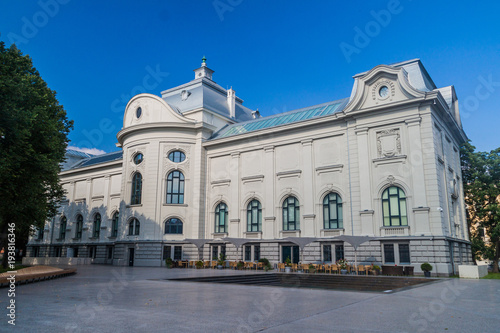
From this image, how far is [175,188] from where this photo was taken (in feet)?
135

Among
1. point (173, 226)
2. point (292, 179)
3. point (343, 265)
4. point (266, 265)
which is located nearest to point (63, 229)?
point (173, 226)

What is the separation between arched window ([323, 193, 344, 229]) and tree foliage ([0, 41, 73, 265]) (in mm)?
20948

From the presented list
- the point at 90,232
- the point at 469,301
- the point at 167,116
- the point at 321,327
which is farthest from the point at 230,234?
the point at 321,327

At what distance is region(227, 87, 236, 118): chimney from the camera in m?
48.0

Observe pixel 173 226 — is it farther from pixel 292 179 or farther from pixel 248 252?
pixel 292 179

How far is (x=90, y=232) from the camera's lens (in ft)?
165

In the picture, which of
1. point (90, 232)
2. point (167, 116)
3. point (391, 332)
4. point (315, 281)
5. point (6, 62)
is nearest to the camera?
point (391, 332)

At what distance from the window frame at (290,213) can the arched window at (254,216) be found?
2.62 meters

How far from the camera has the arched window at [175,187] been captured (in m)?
40.8

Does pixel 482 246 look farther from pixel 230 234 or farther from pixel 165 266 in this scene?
pixel 165 266

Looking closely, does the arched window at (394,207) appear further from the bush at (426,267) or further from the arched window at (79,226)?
the arched window at (79,226)

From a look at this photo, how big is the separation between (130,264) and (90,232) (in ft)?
41.8

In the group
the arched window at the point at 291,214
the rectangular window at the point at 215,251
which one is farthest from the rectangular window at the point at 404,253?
the rectangular window at the point at 215,251

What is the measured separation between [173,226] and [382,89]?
23687mm
